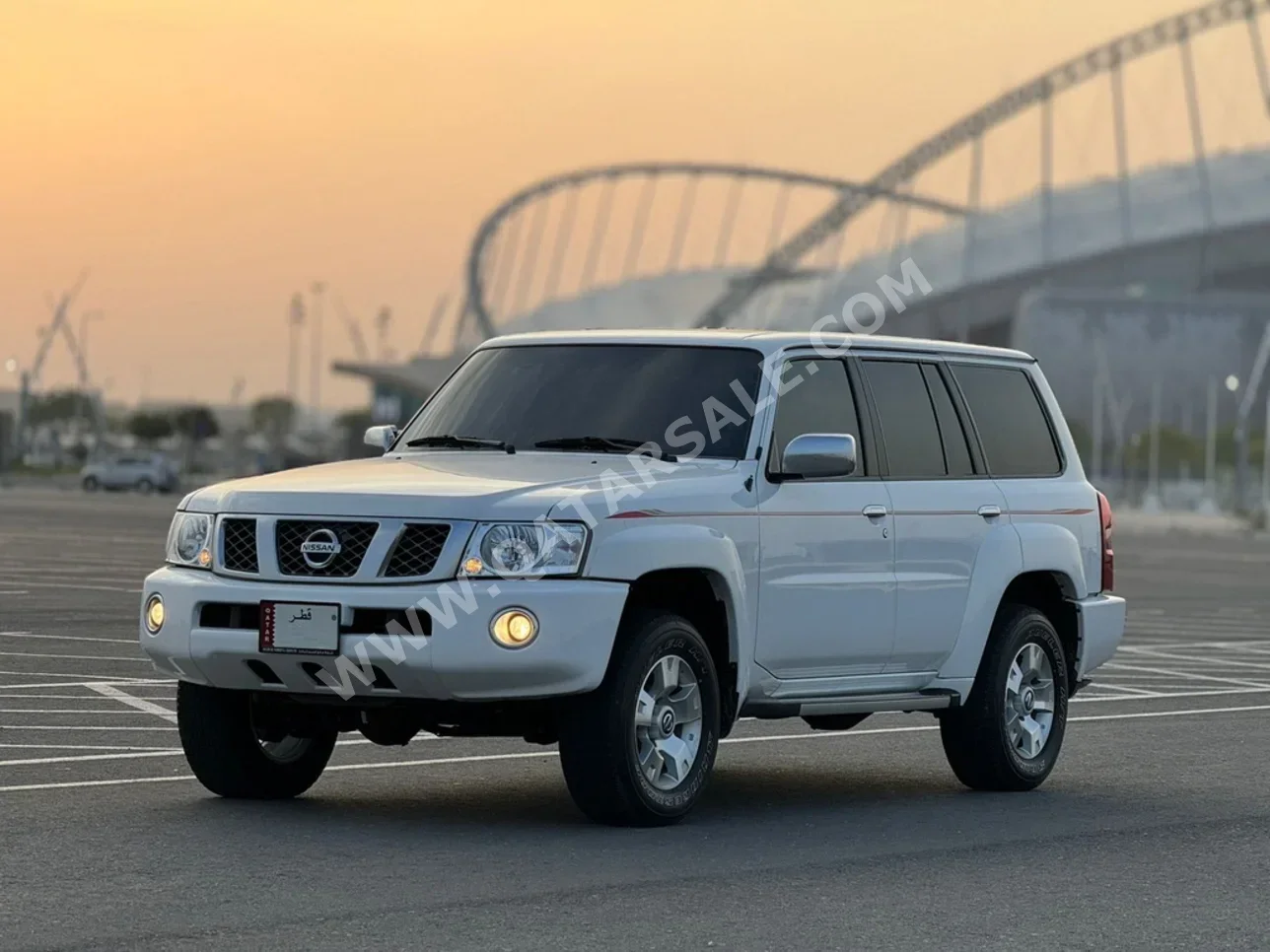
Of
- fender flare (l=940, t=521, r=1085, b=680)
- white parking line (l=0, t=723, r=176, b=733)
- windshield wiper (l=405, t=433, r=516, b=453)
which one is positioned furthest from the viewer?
white parking line (l=0, t=723, r=176, b=733)

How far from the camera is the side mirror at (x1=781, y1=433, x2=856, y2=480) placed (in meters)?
10.1

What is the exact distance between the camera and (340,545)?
938cm

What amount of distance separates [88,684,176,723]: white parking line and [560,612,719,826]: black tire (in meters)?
4.47

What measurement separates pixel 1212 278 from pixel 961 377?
131m

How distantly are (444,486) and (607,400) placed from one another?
1.40 m

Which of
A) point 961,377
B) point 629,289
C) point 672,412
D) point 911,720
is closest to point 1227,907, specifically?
point 672,412

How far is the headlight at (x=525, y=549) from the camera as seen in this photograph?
363 inches

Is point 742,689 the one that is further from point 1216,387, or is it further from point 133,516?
point 1216,387

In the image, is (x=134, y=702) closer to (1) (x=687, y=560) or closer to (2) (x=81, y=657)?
(2) (x=81, y=657)

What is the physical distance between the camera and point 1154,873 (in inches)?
353

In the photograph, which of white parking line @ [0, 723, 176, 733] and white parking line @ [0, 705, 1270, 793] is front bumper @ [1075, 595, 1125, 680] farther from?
white parking line @ [0, 723, 176, 733]

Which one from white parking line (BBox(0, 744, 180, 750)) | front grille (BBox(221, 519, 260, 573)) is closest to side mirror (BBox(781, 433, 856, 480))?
front grille (BBox(221, 519, 260, 573))

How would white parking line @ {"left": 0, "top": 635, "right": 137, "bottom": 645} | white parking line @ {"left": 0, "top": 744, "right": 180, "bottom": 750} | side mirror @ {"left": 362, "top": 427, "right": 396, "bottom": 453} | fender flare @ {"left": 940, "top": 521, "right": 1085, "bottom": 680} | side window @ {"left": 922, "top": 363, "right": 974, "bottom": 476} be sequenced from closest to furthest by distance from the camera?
side mirror @ {"left": 362, "top": 427, "right": 396, "bottom": 453} < fender flare @ {"left": 940, "top": 521, "right": 1085, "bottom": 680} < side window @ {"left": 922, "top": 363, "right": 974, "bottom": 476} < white parking line @ {"left": 0, "top": 744, "right": 180, "bottom": 750} < white parking line @ {"left": 0, "top": 635, "right": 137, "bottom": 645}

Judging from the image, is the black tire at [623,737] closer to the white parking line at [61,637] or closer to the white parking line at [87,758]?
the white parking line at [87,758]
